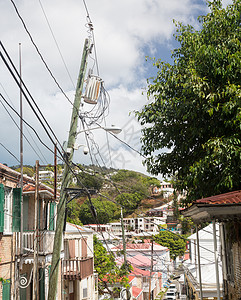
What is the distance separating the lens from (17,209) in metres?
16.0

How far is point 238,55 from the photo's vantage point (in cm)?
1243

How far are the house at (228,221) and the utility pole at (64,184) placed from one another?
322 centimetres

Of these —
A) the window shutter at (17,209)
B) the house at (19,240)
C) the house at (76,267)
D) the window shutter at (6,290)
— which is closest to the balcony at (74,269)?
the house at (76,267)

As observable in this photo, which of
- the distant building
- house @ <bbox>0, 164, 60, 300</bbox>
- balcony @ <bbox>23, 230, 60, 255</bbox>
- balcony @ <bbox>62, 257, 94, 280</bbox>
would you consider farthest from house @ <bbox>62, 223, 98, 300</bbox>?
balcony @ <bbox>23, 230, 60, 255</bbox>

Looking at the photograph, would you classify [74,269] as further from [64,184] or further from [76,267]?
[64,184]

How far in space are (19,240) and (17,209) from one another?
4.92 feet

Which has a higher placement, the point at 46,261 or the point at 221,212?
the point at 221,212

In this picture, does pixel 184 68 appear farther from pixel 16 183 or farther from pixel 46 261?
pixel 46 261

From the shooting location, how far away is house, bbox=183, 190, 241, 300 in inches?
316

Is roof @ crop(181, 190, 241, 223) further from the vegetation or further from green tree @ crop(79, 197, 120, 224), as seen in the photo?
green tree @ crop(79, 197, 120, 224)

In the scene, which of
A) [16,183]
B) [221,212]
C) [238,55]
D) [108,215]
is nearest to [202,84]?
[238,55]

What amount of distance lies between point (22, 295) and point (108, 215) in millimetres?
112781

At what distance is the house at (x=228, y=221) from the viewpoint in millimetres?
8031

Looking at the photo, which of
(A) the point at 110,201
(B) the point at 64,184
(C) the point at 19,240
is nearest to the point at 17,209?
(C) the point at 19,240
